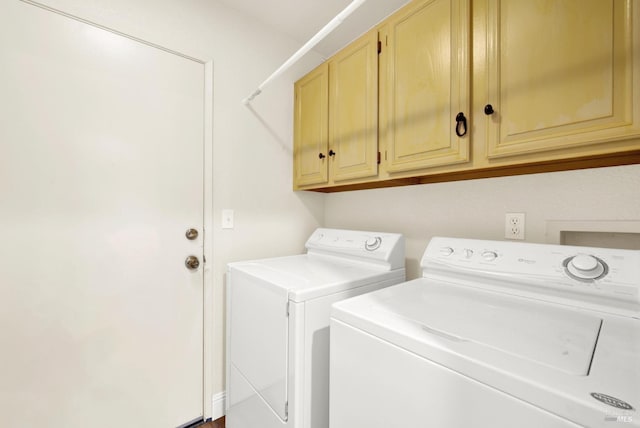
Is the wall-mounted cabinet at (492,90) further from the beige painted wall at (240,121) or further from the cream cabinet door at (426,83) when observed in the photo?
the beige painted wall at (240,121)

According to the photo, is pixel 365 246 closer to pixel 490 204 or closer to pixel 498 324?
pixel 490 204

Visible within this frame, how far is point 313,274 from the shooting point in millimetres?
1309

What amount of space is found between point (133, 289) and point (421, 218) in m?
1.70

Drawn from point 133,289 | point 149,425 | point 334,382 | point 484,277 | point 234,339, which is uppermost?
point 484,277

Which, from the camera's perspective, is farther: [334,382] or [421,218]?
[421,218]

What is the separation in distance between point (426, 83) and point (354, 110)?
45 centimetres

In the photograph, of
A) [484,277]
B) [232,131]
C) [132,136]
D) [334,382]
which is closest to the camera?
[334,382]

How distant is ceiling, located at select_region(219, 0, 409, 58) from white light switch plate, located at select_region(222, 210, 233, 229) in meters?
1.36

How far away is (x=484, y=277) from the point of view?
1067 mm

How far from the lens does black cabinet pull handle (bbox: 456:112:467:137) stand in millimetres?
1069

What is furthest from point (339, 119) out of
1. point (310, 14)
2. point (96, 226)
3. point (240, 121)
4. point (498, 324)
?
point (96, 226)

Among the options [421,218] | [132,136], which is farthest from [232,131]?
[421,218]

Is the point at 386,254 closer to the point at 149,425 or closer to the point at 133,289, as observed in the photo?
the point at 133,289

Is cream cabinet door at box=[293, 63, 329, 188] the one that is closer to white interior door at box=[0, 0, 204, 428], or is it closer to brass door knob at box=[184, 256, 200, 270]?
white interior door at box=[0, 0, 204, 428]
